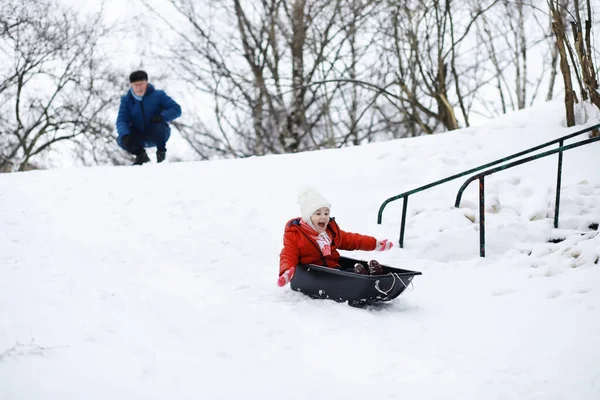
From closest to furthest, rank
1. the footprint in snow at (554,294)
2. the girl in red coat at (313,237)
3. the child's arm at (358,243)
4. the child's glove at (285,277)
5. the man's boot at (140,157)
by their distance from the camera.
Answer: the footprint in snow at (554,294), the child's glove at (285,277), the girl in red coat at (313,237), the child's arm at (358,243), the man's boot at (140,157)

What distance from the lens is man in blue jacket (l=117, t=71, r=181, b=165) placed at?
30.6 ft

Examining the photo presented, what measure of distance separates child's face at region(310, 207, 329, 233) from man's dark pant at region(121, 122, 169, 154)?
552 cm

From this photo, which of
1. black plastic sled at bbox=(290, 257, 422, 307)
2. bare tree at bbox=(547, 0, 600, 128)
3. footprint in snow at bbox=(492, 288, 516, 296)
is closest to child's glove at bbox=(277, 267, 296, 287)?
black plastic sled at bbox=(290, 257, 422, 307)

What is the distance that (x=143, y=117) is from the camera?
9.50 meters

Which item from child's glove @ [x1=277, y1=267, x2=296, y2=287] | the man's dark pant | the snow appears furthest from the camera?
the man's dark pant

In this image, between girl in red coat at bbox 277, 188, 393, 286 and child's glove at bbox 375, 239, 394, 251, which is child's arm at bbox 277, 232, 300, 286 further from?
child's glove at bbox 375, 239, 394, 251

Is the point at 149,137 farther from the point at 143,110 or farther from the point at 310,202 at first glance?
the point at 310,202

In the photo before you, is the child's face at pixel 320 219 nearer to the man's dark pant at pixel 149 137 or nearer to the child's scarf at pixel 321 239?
the child's scarf at pixel 321 239

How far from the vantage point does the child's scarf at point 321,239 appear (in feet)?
15.2

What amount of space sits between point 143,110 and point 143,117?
12 centimetres

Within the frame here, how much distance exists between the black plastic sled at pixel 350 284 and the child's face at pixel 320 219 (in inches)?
17.4

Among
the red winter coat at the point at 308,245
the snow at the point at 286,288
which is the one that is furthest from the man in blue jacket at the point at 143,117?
the red winter coat at the point at 308,245

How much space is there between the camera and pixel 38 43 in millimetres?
17625

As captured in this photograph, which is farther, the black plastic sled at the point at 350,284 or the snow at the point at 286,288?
the black plastic sled at the point at 350,284
